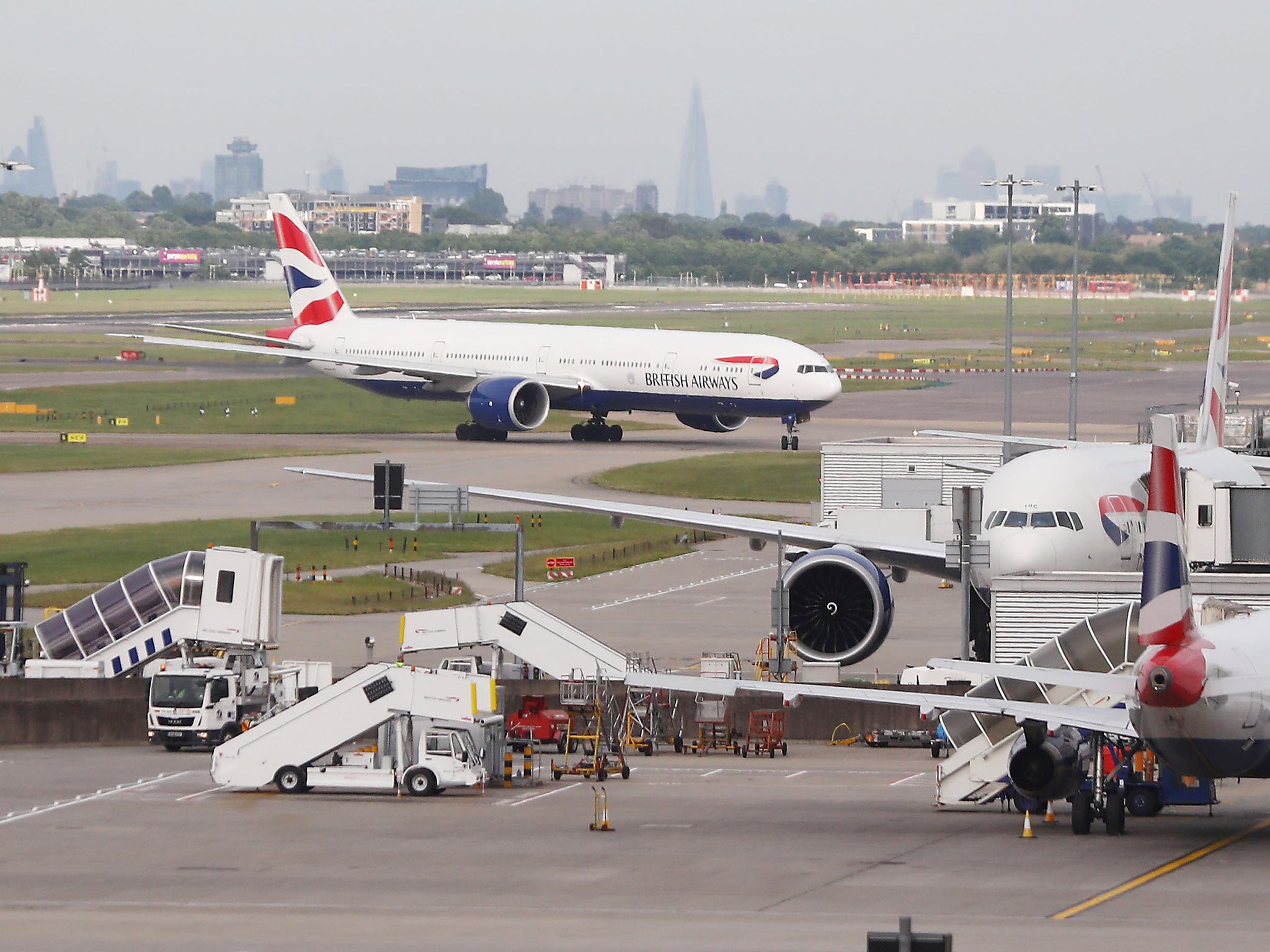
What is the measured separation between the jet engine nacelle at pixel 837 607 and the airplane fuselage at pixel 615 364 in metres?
46.7

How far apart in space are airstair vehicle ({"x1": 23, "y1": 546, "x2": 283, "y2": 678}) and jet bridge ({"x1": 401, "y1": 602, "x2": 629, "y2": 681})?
2869mm

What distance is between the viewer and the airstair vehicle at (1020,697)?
2939 cm

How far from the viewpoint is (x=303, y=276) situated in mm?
97688

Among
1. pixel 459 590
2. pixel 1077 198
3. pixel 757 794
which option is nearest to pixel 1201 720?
pixel 757 794

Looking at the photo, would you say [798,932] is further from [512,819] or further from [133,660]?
[133,660]

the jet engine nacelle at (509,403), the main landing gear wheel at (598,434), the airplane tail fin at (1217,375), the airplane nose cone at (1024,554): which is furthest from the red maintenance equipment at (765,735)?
the main landing gear wheel at (598,434)

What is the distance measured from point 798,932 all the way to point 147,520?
43.6 m

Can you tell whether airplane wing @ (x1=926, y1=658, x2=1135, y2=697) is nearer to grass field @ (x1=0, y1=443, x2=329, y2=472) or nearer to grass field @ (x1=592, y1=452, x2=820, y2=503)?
grass field @ (x1=592, y1=452, x2=820, y2=503)

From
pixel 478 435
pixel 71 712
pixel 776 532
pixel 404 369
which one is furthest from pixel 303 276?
pixel 71 712

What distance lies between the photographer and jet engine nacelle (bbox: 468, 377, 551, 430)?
8700 cm

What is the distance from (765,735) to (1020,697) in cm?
839

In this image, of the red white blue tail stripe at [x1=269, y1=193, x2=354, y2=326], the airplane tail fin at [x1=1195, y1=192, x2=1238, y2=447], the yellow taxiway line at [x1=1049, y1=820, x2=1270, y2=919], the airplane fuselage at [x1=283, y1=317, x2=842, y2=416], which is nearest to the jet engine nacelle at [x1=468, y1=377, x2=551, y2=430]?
the airplane fuselage at [x1=283, y1=317, x2=842, y2=416]

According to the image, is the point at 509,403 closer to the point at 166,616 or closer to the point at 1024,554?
the point at 166,616

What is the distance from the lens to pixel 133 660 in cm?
3944
